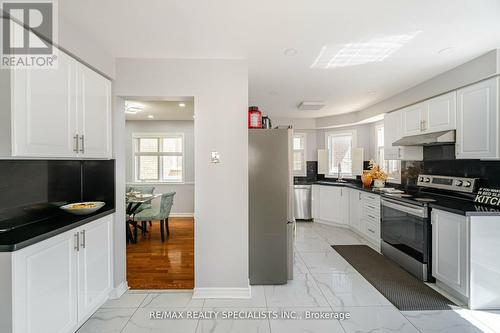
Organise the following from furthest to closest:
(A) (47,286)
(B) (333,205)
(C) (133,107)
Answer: (B) (333,205) → (C) (133,107) → (A) (47,286)

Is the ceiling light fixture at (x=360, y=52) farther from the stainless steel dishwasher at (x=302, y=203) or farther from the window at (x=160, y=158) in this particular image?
the window at (x=160, y=158)

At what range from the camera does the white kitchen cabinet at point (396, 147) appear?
355 centimetres

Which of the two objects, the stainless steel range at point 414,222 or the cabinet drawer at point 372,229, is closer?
the stainless steel range at point 414,222

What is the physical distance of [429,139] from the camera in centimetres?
298

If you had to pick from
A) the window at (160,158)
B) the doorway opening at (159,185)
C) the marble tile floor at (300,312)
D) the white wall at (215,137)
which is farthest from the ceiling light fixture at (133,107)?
the marble tile floor at (300,312)

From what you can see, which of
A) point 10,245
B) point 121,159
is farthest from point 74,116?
point 10,245

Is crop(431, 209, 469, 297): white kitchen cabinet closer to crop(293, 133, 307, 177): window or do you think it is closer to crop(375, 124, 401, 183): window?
crop(375, 124, 401, 183): window

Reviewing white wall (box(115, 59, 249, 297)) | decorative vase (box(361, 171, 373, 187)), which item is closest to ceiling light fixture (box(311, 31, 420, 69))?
white wall (box(115, 59, 249, 297))

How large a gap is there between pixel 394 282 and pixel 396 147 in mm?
2100

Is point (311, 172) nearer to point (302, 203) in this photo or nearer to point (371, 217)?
point (302, 203)

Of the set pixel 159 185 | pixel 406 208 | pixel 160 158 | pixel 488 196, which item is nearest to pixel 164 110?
pixel 160 158

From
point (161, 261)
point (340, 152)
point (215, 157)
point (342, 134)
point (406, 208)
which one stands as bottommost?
point (161, 261)

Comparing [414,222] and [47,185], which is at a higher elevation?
[47,185]

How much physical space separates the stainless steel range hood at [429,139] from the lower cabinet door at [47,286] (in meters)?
4.01
